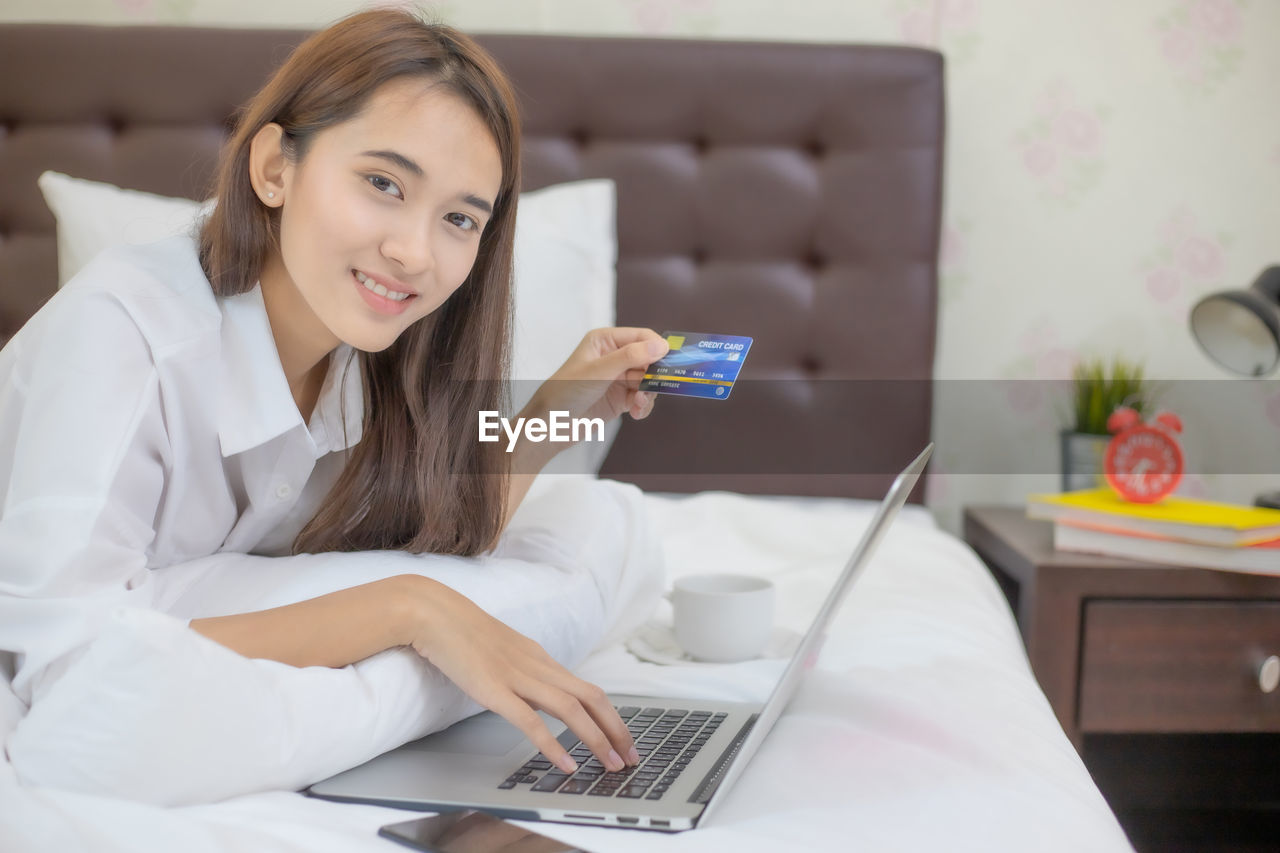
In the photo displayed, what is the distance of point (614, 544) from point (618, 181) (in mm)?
938

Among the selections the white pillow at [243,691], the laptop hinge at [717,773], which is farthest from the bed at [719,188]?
the laptop hinge at [717,773]

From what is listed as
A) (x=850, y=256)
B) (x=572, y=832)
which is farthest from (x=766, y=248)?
(x=572, y=832)

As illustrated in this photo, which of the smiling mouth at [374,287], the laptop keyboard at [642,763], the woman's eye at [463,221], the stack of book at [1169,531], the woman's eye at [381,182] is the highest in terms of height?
the woman's eye at [381,182]

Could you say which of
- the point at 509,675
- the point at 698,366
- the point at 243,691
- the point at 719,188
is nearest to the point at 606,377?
the point at 698,366

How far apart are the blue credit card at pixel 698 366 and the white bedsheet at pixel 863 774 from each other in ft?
0.88

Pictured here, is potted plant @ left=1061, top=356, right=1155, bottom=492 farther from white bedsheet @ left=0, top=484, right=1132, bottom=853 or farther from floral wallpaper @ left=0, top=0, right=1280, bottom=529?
white bedsheet @ left=0, top=484, right=1132, bottom=853

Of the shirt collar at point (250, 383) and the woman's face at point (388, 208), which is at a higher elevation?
the woman's face at point (388, 208)

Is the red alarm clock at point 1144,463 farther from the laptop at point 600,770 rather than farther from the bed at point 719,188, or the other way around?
the laptop at point 600,770

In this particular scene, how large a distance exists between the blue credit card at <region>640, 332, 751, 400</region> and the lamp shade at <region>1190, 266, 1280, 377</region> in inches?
35.8

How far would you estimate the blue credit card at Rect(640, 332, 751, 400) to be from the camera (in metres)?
0.90

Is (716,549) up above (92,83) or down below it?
below

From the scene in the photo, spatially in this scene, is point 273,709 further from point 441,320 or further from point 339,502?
point 441,320

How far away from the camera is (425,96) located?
954 mm

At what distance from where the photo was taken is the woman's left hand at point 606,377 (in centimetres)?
104
